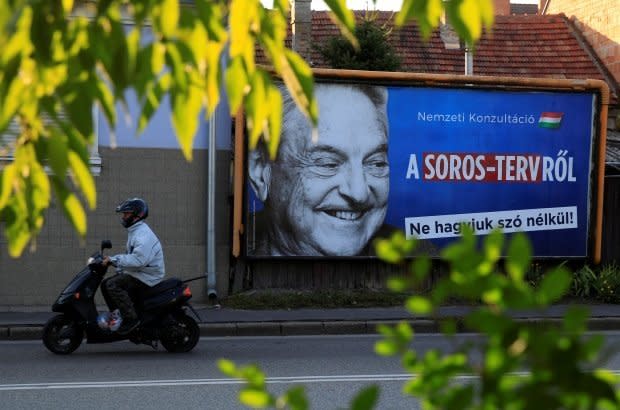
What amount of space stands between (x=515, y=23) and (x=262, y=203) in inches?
568

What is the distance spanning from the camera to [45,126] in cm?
239

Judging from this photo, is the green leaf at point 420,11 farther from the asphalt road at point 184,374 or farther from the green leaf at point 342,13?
the asphalt road at point 184,374

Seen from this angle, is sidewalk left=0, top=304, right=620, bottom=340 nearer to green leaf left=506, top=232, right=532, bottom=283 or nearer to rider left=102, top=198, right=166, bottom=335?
rider left=102, top=198, right=166, bottom=335

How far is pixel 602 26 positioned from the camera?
26.7 metres

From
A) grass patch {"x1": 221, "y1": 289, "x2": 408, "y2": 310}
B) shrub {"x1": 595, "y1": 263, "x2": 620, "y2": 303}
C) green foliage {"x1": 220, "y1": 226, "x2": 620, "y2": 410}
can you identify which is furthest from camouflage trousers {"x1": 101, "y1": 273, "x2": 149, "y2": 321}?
green foliage {"x1": 220, "y1": 226, "x2": 620, "y2": 410}

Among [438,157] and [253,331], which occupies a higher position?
[438,157]

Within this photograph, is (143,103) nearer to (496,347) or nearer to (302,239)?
(496,347)

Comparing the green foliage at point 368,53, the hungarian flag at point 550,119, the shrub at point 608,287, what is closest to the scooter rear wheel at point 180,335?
the shrub at point 608,287

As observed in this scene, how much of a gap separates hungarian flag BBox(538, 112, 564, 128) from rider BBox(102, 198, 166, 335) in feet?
25.5

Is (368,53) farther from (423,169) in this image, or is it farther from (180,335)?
(180,335)

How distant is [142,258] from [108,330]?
84 centimetres

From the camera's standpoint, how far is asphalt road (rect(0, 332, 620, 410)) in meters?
8.68

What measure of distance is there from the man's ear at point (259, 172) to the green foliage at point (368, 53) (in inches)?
194

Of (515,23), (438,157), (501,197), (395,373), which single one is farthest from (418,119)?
(515,23)
